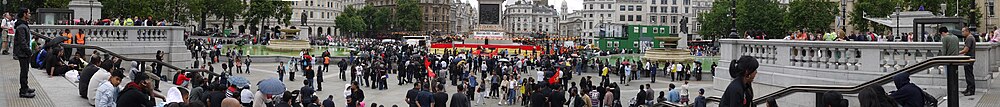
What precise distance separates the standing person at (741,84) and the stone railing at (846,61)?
26.0ft

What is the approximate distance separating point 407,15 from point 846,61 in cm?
13503

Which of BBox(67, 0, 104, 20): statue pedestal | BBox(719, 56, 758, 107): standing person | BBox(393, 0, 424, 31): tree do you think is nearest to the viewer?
BBox(719, 56, 758, 107): standing person

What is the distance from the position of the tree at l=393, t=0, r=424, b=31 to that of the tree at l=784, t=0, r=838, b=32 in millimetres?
77814

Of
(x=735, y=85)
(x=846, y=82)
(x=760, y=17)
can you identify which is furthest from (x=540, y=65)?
(x=760, y=17)

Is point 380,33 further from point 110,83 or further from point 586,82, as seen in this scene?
point 110,83

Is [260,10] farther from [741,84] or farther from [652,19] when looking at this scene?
[741,84]

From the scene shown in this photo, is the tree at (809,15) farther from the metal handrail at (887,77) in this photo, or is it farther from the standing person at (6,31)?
the metal handrail at (887,77)

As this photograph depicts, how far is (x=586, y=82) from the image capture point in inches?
1151

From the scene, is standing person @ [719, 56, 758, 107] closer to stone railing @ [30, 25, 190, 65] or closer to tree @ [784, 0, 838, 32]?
stone railing @ [30, 25, 190, 65]

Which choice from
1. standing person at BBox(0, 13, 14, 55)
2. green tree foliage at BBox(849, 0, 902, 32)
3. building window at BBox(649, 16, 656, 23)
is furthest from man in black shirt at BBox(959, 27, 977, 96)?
building window at BBox(649, 16, 656, 23)

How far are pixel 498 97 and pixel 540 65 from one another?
1657cm

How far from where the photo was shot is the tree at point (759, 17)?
279 feet

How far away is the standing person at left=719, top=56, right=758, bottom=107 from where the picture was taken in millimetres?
6613

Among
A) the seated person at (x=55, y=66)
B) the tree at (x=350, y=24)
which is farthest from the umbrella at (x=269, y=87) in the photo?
the tree at (x=350, y=24)
